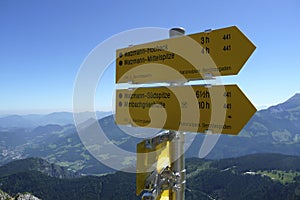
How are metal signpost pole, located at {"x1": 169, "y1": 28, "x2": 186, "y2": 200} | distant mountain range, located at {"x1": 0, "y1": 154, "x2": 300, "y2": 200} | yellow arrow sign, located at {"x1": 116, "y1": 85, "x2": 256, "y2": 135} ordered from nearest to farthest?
1. yellow arrow sign, located at {"x1": 116, "y1": 85, "x2": 256, "y2": 135}
2. metal signpost pole, located at {"x1": 169, "y1": 28, "x2": 186, "y2": 200}
3. distant mountain range, located at {"x1": 0, "y1": 154, "x2": 300, "y2": 200}

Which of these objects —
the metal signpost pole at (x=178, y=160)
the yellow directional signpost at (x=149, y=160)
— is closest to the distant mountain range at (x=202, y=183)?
the metal signpost pole at (x=178, y=160)

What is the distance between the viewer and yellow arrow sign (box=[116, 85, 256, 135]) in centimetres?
271

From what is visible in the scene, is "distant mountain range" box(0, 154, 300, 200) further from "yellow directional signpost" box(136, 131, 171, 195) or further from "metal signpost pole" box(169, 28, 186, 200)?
"yellow directional signpost" box(136, 131, 171, 195)

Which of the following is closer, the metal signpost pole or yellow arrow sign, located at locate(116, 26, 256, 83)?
yellow arrow sign, located at locate(116, 26, 256, 83)

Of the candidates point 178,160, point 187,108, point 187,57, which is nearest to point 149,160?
point 178,160

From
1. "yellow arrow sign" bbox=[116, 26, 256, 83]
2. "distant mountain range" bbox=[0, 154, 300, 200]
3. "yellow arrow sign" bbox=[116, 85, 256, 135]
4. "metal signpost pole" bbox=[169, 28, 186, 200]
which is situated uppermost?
"yellow arrow sign" bbox=[116, 26, 256, 83]

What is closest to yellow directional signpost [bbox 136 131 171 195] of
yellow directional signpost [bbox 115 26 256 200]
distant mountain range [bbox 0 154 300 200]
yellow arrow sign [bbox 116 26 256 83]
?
yellow directional signpost [bbox 115 26 256 200]

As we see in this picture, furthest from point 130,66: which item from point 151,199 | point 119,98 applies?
point 151,199

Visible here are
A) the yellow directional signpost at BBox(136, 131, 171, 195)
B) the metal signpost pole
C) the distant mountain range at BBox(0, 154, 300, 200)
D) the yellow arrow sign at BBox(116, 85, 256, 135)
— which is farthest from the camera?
the distant mountain range at BBox(0, 154, 300, 200)

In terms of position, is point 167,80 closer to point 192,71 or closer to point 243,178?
point 192,71

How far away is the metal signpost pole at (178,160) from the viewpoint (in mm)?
3287

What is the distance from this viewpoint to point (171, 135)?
3.36 meters

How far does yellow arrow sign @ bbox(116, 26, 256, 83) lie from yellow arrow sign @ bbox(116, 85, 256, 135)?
0.19 meters

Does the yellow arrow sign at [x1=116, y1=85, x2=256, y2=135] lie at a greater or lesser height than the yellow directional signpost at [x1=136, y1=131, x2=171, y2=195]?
greater
